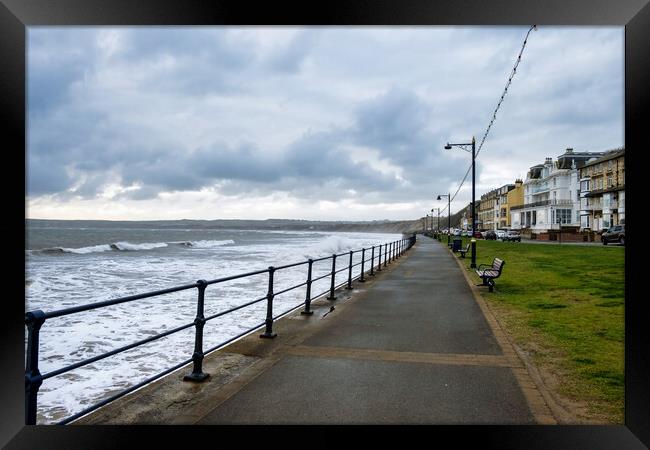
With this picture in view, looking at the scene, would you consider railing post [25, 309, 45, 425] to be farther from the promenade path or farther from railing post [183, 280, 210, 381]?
railing post [183, 280, 210, 381]

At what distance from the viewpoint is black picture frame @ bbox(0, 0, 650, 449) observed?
141 inches

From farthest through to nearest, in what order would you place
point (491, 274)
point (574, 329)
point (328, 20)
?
point (491, 274) → point (574, 329) → point (328, 20)

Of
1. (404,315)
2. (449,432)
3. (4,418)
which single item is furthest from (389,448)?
(404,315)

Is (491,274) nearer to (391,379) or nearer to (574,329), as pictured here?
(574,329)

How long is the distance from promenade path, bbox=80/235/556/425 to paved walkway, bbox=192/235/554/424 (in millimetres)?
11

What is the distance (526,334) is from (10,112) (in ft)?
24.2

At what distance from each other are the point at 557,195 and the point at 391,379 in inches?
3232

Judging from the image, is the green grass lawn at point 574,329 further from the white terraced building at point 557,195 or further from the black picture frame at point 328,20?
the white terraced building at point 557,195

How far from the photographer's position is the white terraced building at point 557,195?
74.4m

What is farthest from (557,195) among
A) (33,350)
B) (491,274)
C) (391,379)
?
(33,350)

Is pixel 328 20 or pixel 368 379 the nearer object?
pixel 328 20

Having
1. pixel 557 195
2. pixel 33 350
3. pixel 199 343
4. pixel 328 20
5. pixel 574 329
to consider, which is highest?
pixel 557 195

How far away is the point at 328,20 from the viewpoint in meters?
4.00

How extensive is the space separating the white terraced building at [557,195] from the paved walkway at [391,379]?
2863 inches
